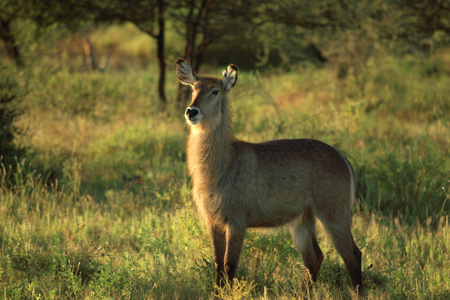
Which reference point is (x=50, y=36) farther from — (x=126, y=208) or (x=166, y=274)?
(x=166, y=274)

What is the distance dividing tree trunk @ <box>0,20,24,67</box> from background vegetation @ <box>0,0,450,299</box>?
64mm

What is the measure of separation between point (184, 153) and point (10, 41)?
6647 millimetres

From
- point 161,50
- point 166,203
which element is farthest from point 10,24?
point 166,203

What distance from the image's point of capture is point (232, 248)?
4.03m

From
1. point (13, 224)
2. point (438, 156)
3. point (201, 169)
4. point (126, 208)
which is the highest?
point (201, 169)

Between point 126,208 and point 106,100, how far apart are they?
555 centimetres

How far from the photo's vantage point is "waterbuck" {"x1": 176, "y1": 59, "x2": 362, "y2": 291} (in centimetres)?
413

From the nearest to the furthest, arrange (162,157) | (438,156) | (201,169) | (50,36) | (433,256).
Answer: (201,169) < (433,256) < (438,156) < (162,157) < (50,36)

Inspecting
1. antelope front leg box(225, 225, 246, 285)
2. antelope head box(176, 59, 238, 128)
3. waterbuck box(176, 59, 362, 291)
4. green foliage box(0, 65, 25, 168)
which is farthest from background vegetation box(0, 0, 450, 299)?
antelope head box(176, 59, 238, 128)

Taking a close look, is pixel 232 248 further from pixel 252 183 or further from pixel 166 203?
pixel 166 203

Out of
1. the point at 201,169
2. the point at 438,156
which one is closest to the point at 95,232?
the point at 201,169

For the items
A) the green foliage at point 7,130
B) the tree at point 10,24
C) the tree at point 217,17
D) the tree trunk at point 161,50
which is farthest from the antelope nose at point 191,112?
the tree at point 10,24

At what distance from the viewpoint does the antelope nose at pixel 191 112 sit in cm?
411

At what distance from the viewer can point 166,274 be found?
4434 mm
